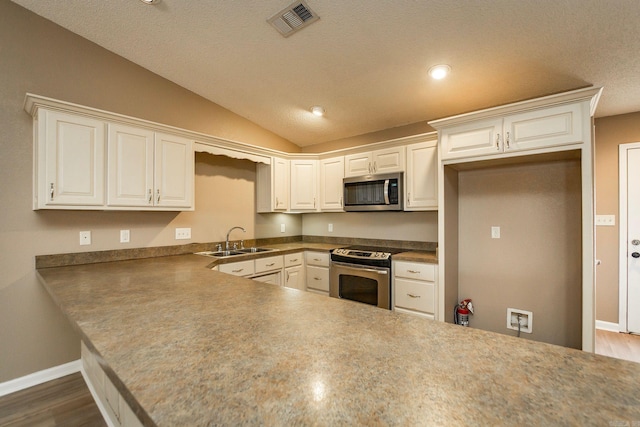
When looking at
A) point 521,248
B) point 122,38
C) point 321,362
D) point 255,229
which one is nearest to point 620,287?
point 521,248

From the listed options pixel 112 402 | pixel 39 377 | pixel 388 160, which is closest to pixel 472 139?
pixel 388 160

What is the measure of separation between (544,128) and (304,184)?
8.74 ft

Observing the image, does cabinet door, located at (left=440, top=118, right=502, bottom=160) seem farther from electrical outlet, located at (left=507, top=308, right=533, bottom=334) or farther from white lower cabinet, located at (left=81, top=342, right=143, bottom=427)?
white lower cabinet, located at (left=81, top=342, right=143, bottom=427)

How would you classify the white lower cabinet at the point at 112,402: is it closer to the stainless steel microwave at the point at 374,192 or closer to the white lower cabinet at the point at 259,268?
the white lower cabinet at the point at 259,268

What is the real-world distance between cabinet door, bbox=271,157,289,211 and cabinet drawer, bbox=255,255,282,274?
0.73 metres

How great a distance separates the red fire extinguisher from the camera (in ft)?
9.54

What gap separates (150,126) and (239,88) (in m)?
1.02

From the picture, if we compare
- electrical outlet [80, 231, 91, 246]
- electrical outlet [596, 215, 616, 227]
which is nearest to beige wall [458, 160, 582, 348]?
electrical outlet [596, 215, 616, 227]

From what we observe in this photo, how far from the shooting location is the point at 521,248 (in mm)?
2742

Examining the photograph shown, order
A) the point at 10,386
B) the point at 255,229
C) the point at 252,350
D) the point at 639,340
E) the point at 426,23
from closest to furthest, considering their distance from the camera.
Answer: the point at 252,350, the point at 426,23, the point at 10,386, the point at 639,340, the point at 255,229

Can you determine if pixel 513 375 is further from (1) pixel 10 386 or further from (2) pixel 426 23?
(1) pixel 10 386

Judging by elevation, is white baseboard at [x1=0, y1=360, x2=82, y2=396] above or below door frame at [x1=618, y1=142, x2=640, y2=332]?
below

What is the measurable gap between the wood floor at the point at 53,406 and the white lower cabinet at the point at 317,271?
7.46 ft

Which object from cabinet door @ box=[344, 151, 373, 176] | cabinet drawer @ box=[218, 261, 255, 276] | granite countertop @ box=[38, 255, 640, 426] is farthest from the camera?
cabinet door @ box=[344, 151, 373, 176]
